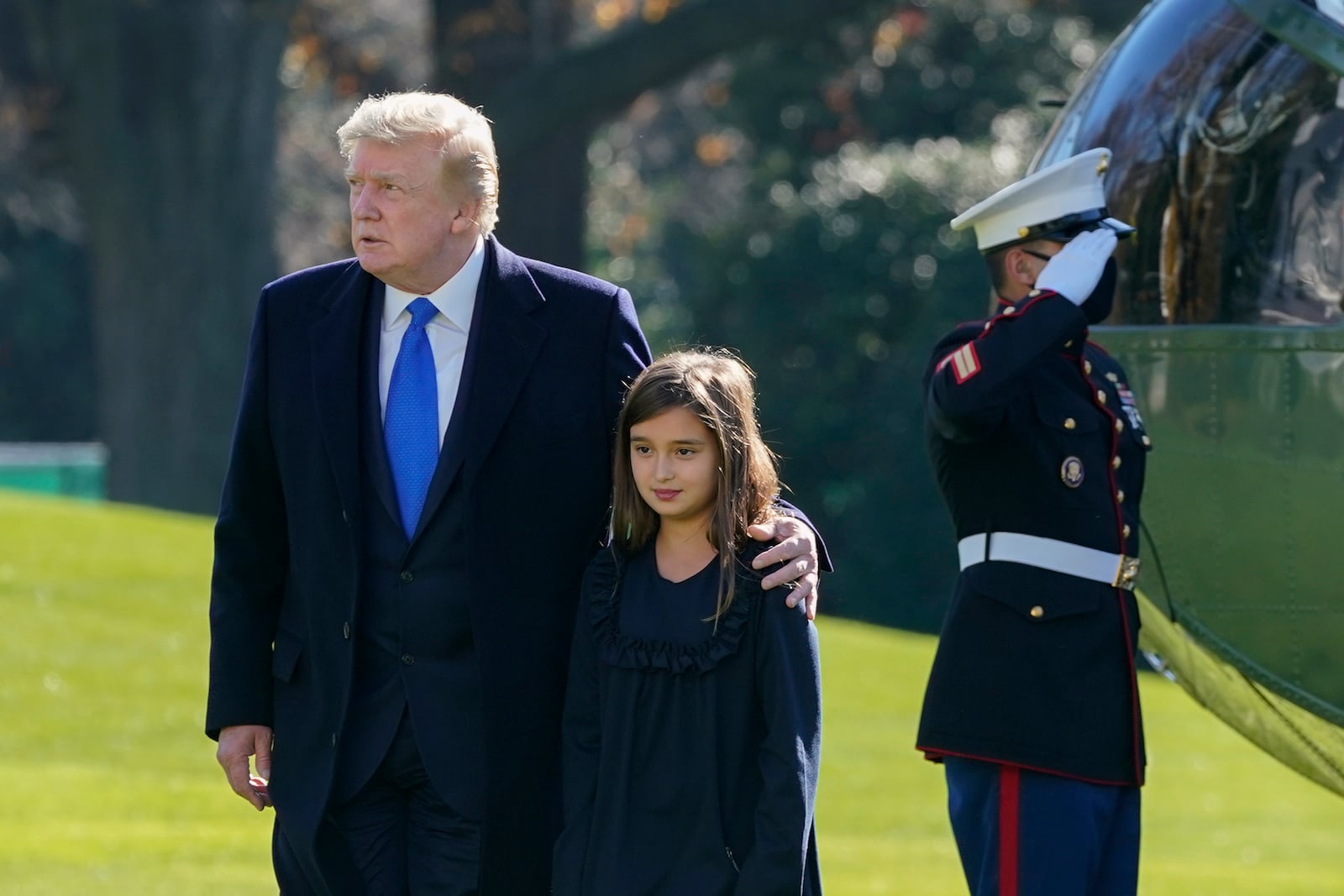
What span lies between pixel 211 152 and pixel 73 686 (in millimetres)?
8596

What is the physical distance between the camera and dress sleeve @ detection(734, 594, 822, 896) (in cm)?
344

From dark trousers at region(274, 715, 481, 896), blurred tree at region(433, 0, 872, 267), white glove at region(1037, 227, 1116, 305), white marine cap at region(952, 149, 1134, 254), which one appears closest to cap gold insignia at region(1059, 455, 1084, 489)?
white glove at region(1037, 227, 1116, 305)

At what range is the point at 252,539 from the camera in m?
3.99

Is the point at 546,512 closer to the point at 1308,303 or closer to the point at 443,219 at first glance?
the point at 443,219

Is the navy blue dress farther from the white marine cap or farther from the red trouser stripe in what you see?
the white marine cap

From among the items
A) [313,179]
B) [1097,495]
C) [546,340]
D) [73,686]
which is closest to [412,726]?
[546,340]

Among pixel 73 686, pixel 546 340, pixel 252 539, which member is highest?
pixel 546 340

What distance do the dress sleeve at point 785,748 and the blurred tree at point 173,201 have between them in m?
16.7

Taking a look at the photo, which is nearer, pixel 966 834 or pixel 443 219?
pixel 443 219

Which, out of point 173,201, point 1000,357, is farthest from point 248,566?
point 173,201

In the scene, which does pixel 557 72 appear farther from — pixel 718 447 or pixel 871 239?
pixel 718 447

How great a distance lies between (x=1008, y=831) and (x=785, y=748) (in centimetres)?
79

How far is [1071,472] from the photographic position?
4.21 meters

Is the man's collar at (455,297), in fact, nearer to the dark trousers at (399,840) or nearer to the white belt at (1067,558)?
the dark trousers at (399,840)
